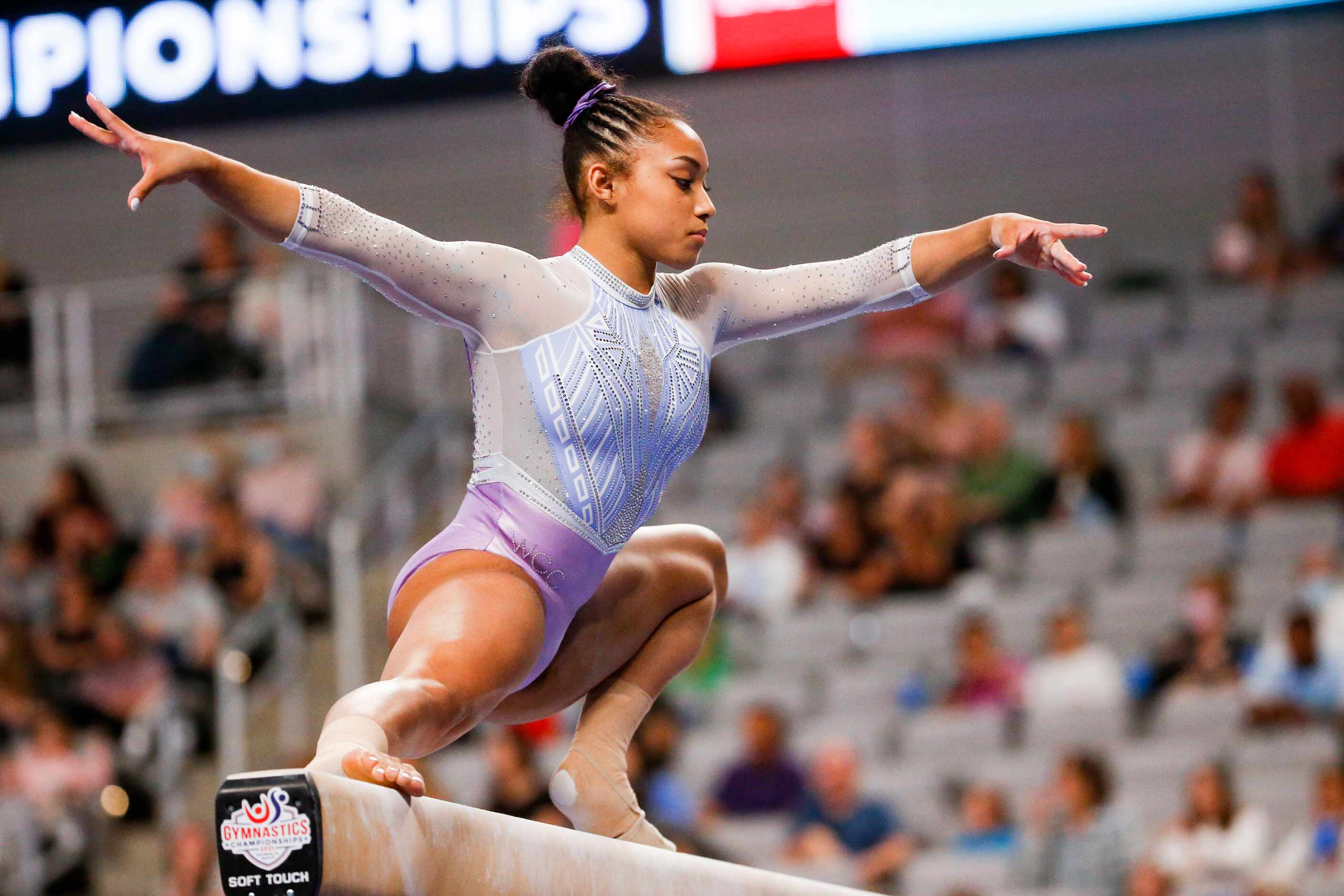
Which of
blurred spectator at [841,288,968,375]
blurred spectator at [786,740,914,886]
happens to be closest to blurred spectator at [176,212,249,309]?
blurred spectator at [841,288,968,375]

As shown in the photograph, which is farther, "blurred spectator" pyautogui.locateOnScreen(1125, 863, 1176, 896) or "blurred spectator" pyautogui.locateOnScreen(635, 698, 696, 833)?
"blurred spectator" pyautogui.locateOnScreen(635, 698, 696, 833)

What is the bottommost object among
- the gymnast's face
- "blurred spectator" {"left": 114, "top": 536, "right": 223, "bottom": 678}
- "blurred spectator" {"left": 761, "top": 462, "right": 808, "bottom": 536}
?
"blurred spectator" {"left": 114, "top": 536, "right": 223, "bottom": 678}

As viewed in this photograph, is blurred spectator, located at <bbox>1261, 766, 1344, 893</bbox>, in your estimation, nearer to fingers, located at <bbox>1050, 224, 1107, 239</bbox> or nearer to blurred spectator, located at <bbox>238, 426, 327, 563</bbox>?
fingers, located at <bbox>1050, 224, 1107, 239</bbox>

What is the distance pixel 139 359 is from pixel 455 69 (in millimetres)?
3074

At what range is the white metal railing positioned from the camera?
28.1 feet

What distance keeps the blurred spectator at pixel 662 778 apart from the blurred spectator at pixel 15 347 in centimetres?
434

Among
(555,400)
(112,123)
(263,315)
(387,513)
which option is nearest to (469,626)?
(555,400)

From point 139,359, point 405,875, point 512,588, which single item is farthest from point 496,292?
point 139,359

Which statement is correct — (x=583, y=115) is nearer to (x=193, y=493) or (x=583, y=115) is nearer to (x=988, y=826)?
(x=988, y=826)

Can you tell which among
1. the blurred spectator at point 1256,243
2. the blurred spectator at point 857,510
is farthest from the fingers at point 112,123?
the blurred spectator at point 1256,243

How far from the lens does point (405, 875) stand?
1.83m

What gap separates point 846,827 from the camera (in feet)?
21.2

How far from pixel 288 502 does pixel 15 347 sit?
219 cm

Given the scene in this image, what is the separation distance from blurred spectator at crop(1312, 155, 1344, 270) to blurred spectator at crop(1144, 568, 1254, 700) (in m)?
2.58
